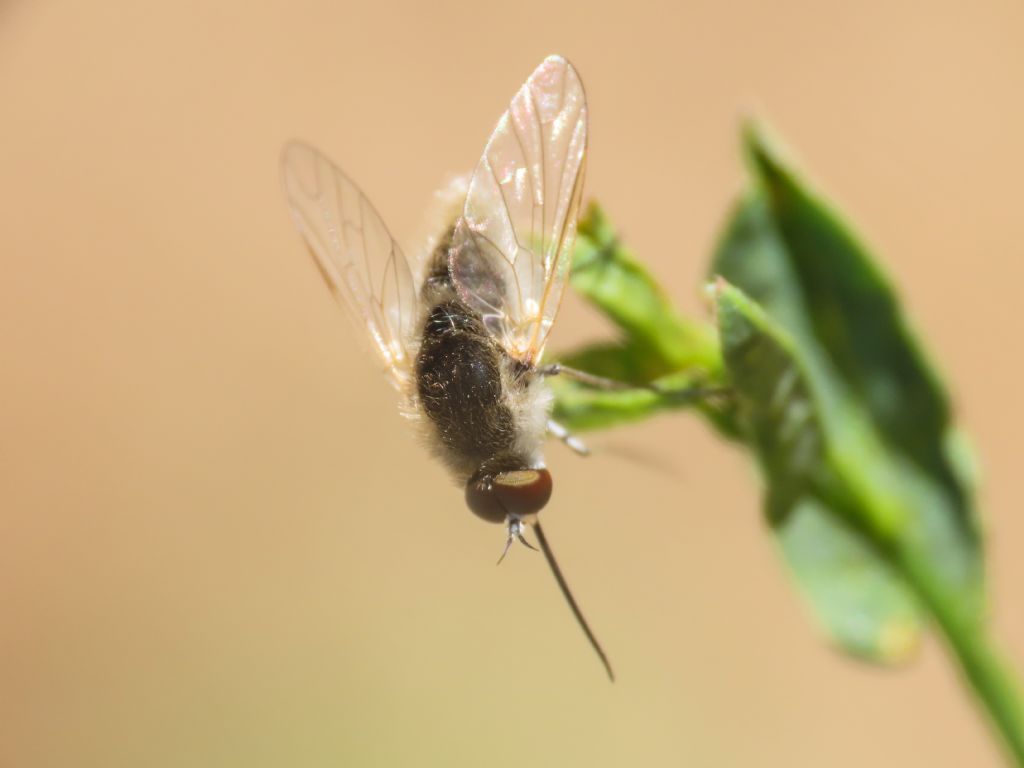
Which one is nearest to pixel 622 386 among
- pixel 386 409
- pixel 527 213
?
pixel 527 213

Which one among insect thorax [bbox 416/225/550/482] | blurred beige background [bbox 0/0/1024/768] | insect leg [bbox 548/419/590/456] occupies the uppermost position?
insect thorax [bbox 416/225/550/482]

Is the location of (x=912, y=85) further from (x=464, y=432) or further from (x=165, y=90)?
(x=464, y=432)

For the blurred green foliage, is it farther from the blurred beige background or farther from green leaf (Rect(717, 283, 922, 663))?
the blurred beige background

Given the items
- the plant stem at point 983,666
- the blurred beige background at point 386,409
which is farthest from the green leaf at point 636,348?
the blurred beige background at point 386,409

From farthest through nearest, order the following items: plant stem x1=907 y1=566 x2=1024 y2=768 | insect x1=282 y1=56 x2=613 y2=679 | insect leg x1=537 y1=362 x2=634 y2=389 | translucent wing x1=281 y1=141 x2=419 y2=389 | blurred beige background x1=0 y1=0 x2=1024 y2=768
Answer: blurred beige background x1=0 y1=0 x2=1024 y2=768 → translucent wing x1=281 y1=141 x2=419 y2=389 → insect x1=282 y1=56 x2=613 y2=679 → insect leg x1=537 y1=362 x2=634 y2=389 → plant stem x1=907 y1=566 x2=1024 y2=768

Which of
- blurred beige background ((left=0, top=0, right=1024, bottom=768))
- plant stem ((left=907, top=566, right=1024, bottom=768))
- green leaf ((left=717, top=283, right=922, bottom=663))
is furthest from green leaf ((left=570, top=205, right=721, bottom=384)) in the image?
blurred beige background ((left=0, top=0, right=1024, bottom=768))

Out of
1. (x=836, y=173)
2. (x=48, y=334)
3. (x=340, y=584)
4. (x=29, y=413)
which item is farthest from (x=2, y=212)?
(x=836, y=173)

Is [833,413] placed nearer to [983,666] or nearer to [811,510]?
[811,510]
